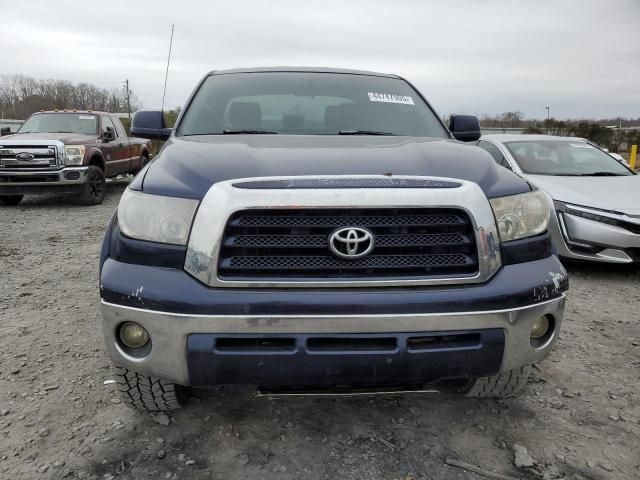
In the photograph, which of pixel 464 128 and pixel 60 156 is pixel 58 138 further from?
pixel 464 128

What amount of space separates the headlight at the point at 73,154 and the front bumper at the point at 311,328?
842cm

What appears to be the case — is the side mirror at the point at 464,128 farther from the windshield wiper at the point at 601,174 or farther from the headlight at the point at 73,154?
the headlight at the point at 73,154

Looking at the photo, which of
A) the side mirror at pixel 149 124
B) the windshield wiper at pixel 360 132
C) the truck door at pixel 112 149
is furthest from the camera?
the truck door at pixel 112 149

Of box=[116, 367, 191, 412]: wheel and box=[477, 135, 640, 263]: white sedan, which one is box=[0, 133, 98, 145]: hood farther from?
box=[116, 367, 191, 412]: wheel

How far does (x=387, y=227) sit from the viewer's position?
192cm

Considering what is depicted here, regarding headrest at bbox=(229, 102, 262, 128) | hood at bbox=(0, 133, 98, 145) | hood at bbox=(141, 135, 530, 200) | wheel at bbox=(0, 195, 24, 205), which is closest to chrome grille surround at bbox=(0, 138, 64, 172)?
hood at bbox=(0, 133, 98, 145)

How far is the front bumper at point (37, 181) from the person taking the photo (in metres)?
9.11

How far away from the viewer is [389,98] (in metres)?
3.47

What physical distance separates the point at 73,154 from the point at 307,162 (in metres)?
8.60

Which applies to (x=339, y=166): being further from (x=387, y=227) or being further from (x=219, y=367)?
(x=219, y=367)

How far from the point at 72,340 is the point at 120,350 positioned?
5.65ft

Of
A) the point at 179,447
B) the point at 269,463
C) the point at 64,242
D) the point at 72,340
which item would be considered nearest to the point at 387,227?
the point at 269,463

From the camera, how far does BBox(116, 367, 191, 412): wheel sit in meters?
2.21

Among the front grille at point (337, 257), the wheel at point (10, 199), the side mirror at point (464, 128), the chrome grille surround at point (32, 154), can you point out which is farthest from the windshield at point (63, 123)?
the front grille at point (337, 257)
